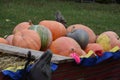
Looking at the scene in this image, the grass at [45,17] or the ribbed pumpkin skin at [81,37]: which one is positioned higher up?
the ribbed pumpkin skin at [81,37]

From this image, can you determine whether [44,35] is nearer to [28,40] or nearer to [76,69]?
[28,40]

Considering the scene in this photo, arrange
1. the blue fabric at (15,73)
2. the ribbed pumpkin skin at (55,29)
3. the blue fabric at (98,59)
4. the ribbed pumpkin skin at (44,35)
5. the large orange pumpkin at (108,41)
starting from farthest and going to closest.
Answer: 1. the large orange pumpkin at (108,41)
2. the ribbed pumpkin skin at (55,29)
3. the ribbed pumpkin skin at (44,35)
4. the blue fabric at (98,59)
5. the blue fabric at (15,73)

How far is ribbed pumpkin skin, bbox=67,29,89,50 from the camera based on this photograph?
15.0 ft

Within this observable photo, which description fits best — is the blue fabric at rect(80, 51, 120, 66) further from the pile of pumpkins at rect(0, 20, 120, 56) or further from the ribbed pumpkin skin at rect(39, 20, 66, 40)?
the ribbed pumpkin skin at rect(39, 20, 66, 40)

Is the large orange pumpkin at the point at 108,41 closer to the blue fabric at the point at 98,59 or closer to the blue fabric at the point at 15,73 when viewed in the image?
the blue fabric at the point at 98,59

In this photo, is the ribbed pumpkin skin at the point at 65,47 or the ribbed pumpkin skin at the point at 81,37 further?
the ribbed pumpkin skin at the point at 81,37

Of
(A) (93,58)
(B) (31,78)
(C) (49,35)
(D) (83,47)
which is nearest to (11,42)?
(C) (49,35)

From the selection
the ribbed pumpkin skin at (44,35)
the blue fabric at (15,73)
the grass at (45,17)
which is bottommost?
the grass at (45,17)

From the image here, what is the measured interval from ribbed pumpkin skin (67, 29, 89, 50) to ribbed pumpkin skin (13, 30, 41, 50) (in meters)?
0.57

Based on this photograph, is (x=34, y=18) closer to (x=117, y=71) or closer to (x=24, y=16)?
(x=24, y=16)

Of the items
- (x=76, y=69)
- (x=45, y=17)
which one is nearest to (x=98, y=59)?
(x=76, y=69)

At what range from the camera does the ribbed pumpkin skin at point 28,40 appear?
4148 millimetres

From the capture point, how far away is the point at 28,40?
4.15 meters

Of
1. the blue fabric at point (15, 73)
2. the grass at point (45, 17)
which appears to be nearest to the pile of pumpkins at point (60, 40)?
the blue fabric at point (15, 73)
